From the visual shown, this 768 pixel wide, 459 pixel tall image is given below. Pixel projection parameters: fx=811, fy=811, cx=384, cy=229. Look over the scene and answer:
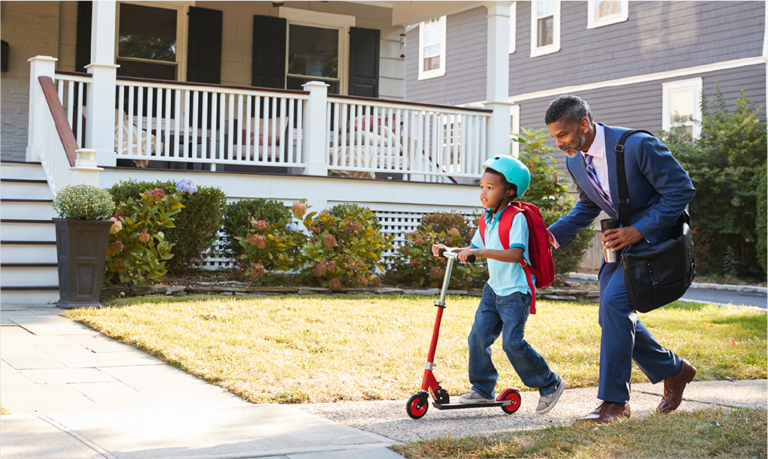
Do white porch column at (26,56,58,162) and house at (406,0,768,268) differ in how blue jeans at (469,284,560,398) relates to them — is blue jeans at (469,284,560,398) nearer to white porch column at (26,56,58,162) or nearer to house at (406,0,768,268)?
white porch column at (26,56,58,162)

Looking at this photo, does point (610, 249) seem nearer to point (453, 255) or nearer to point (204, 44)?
point (453, 255)

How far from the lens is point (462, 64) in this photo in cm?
2292

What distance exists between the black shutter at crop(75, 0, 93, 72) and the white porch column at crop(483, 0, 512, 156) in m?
5.85

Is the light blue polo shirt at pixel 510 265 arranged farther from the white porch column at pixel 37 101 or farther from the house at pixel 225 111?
the white porch column at pixel 37 101

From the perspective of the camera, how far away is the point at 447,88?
23.5 metres

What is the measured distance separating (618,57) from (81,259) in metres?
14.9

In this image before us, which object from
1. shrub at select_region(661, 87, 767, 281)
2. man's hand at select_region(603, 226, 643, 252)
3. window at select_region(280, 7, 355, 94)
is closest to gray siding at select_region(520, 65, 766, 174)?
shrub at select_region(661, 87, 767, 281)

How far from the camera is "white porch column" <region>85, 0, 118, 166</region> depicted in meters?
9.77

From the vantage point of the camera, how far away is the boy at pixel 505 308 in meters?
4.26

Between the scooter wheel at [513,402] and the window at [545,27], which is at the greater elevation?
the window at [545,27]

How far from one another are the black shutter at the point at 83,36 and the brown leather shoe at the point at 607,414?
10049 millimetres

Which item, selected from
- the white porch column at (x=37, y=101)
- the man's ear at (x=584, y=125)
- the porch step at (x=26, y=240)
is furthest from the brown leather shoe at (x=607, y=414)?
the white porch column at (x=37, y=101)

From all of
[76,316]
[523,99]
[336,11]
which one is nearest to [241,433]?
[76,316]

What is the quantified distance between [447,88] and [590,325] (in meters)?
16.2
